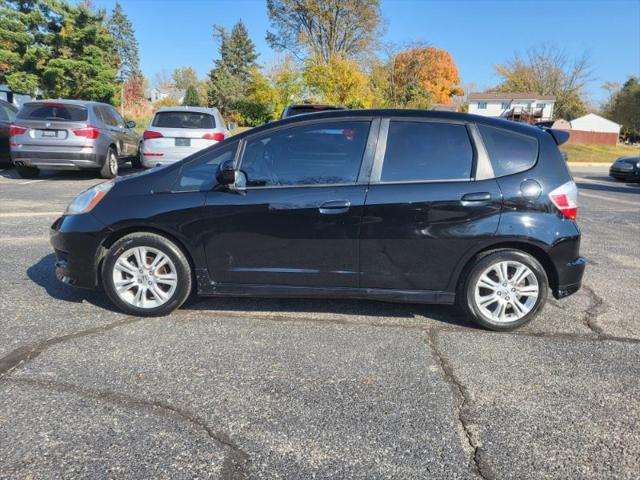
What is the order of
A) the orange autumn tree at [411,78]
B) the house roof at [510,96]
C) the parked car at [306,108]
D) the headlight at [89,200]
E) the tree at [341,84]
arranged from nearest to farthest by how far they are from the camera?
1. the headlight at [89,200]
2. the parked car at [306,108]
3. the tree at [341,84]
4. the orange autumn tree at [411,78]
5. the house roof at [510,96]

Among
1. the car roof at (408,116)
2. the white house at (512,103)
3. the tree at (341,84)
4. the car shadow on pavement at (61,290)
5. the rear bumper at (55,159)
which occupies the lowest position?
the car shadow on pavement at (61,290)

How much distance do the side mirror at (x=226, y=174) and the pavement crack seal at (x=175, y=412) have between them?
1.66 m

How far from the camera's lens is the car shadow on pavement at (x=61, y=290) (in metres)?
4.20

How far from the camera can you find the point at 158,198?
12.5ft

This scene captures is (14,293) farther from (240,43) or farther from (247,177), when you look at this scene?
(240,43)

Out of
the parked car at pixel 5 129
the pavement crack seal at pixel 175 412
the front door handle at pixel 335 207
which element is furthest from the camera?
the parked car at pixel 5 129

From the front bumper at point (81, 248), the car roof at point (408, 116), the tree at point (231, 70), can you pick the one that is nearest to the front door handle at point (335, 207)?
the car roof at point (408, 116)

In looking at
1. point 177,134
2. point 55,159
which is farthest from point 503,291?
point 55,159

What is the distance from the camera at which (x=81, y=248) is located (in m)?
3.85

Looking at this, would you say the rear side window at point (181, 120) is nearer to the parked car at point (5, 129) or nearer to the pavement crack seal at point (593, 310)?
the parked car at point (5, 129)

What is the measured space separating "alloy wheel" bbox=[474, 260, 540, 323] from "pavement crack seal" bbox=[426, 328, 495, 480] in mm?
500

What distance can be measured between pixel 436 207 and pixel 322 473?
2.12 metres

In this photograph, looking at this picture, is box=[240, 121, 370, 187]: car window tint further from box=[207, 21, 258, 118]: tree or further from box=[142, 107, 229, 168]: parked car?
box=[207, 21, 258, 118]: tree

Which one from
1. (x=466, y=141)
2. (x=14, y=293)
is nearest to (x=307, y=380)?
(x=466, y=141)
